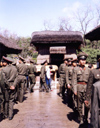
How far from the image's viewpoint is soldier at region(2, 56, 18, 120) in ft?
22.2

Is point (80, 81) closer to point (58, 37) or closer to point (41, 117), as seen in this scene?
point (41, 117)

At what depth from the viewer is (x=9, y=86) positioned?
683 centimetres

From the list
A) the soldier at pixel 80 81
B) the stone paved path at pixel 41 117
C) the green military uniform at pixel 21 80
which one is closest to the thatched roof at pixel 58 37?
the green military uniform at pixel 21 80

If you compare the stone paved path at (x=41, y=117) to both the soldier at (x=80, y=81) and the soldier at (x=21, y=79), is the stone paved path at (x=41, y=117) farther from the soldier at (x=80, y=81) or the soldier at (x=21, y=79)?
the soldier at (x=21, y=79)

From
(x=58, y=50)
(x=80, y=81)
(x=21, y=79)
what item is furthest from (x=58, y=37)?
(x=80, y=81)

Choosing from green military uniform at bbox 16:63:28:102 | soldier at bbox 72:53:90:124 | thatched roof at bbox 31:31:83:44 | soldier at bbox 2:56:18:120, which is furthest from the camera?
thatched roof at bbox 31:31:83:44

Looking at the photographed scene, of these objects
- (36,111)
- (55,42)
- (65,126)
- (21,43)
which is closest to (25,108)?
(36,111)

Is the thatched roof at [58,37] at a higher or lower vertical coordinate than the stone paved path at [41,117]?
higher

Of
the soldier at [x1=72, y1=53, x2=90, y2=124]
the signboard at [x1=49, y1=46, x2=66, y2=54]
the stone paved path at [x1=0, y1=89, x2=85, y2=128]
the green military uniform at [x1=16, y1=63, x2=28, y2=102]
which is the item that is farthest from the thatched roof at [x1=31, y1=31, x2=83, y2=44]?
the soldier at [x1=72, y1=53, x2=90, y2=124]

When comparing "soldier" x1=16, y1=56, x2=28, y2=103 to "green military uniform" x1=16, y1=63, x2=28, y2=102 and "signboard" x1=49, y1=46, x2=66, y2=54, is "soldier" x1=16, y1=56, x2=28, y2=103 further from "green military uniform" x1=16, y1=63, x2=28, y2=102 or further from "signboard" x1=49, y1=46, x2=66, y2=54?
"signboard" x1=49, y1=46, x2=66, y2=54

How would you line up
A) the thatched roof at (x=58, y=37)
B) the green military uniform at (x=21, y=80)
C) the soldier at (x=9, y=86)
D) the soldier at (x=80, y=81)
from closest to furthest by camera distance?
1. the soldier at (x=80, y=81)
2. the soldier at (x=9, y=86)
3. the green military uniform at (x=21, y=80)
4. the thatched roof at (x=58, y=37)

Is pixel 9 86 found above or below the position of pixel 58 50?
below

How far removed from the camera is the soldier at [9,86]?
677 centimetres

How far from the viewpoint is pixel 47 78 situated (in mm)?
13391
